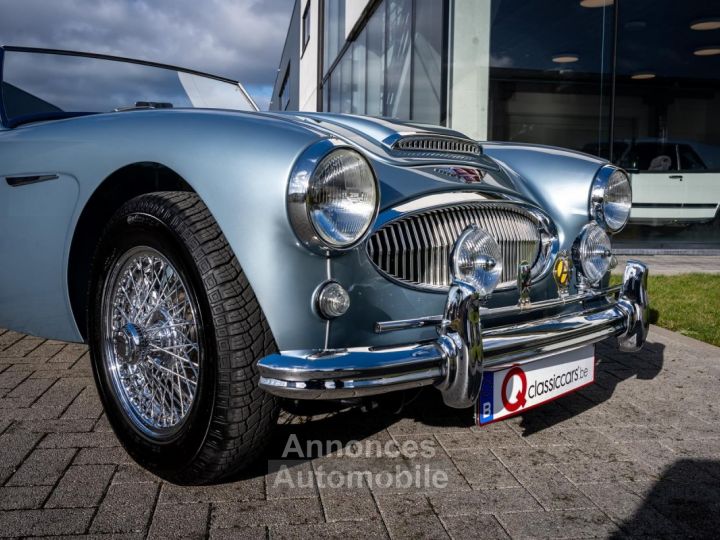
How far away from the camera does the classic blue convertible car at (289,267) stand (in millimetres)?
1811

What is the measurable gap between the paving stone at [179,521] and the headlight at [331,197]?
76 centimetres

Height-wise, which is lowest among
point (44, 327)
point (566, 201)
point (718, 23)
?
point (44, 327)

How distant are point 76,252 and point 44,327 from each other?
0.40 metres

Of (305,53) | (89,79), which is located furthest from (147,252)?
(305,53)

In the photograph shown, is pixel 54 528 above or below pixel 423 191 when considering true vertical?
below

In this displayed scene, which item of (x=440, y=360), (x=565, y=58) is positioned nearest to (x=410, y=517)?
(x=440, y=360)

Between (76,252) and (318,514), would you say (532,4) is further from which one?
(318,514)

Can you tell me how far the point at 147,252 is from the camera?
212 centimetres

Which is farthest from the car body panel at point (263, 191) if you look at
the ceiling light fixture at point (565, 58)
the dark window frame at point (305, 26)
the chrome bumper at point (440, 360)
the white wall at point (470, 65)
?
the dark window frame at point (305, 26)

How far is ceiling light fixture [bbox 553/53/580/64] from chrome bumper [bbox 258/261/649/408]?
7.22 m

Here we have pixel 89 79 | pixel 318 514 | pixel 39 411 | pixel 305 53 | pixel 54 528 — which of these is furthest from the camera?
pixel 305 53

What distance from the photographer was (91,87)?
11.5 feet

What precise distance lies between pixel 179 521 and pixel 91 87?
2453 mm

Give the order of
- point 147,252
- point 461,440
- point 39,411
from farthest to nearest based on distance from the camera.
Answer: point 39,411
point 461,440
point 147,252
